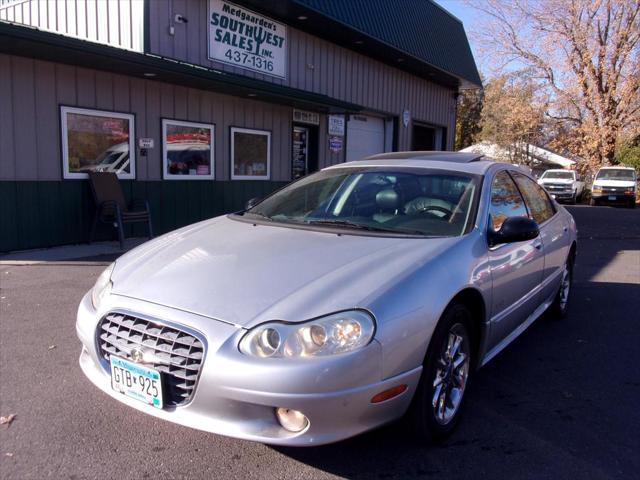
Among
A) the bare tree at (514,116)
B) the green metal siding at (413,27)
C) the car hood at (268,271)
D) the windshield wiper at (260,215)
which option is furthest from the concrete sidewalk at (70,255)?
the bare tree at (514,116)

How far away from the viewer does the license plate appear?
2.45 metres

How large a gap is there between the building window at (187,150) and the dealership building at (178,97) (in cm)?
2

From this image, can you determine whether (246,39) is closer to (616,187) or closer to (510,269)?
(510,269)

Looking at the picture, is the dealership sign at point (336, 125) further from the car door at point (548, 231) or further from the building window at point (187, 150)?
the car door at point (548, 231)

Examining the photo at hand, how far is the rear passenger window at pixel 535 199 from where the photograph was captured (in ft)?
14.5

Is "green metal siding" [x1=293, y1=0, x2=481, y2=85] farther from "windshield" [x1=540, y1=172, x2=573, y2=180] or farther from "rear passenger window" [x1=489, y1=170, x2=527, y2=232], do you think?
"windshield" [x1=540, y1=172, x2=573, y2=180]

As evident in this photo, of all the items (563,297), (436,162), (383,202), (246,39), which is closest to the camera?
(383,202)

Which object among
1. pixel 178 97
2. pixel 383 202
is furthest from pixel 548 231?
pixel 178 97

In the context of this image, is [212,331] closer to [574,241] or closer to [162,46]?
[574,241]

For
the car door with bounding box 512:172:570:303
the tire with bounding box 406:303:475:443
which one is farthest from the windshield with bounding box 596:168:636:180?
the tire with bounding box 406:303:475:443

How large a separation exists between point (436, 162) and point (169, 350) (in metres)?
2.54

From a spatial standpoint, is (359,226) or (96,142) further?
(96,142)

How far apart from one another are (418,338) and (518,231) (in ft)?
4.07

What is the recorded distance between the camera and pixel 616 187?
915 inches
